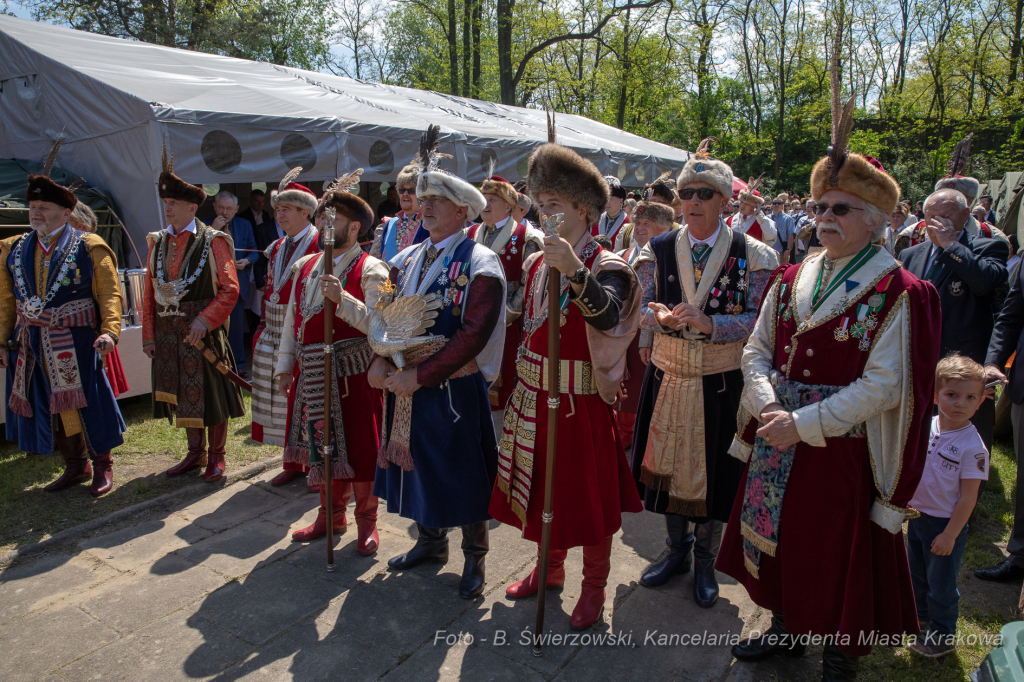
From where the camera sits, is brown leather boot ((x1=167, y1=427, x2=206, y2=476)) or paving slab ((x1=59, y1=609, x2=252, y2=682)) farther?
brown leather boot ((x1=167, y1=427, x2=206, y2=476))

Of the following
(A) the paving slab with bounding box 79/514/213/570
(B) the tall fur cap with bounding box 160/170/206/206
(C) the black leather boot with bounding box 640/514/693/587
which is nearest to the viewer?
(C) the black leather boot with bounding box 640/514/693/587

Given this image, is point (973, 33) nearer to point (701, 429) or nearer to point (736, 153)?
point (736, 153)

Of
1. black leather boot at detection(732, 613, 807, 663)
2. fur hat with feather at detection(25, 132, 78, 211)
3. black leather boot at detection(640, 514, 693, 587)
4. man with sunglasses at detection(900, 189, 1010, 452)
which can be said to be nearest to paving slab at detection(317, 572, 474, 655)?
black leather boot at detection(640, 514, 693, 587)

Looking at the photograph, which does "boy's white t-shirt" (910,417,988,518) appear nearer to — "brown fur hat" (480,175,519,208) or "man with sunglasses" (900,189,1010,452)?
"man with sunglasses" (900,189,1010,452)

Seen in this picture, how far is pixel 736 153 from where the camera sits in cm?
2795

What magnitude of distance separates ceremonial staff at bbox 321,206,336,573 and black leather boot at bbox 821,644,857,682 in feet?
7.78

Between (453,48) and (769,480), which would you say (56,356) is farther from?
(453,48)

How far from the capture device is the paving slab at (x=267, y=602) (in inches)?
119

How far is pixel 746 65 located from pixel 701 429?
33.8 meters

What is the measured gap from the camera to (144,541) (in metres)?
3.87

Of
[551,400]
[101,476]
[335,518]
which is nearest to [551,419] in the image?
[551,400]

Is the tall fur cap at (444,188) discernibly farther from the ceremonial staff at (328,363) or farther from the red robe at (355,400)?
the red robe at (355,400)

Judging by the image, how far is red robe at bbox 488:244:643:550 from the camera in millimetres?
2799

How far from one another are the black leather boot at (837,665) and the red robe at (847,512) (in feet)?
0.41
